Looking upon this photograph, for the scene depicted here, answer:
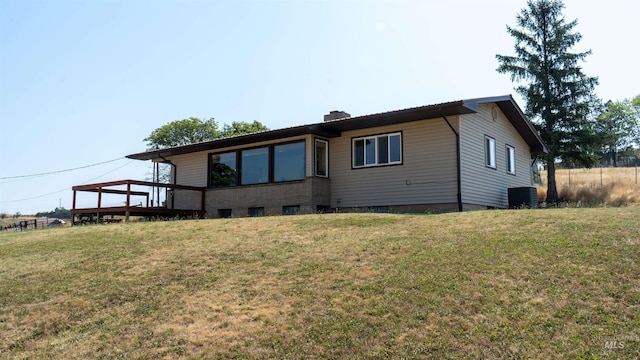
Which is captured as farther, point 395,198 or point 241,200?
point 241,200

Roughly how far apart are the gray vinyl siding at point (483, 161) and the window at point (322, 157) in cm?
479

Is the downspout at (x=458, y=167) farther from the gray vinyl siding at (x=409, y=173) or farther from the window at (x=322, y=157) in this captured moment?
the window at (x=322, y=157)

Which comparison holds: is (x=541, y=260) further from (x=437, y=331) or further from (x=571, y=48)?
(x=571, y=48)

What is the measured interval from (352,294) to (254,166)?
12.9 meters

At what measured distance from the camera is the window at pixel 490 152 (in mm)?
17438

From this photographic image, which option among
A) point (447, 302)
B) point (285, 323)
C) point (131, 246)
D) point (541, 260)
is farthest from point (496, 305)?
point (131, 246)

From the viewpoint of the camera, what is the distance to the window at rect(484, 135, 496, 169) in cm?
1744

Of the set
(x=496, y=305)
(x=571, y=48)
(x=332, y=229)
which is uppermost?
(x=571, y=48)

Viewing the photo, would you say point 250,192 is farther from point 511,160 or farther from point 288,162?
point 511,160

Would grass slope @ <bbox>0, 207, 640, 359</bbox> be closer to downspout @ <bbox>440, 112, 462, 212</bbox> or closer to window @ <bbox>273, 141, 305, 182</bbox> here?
downspout @ <bbox>440, 112, 462, 212</bbox>

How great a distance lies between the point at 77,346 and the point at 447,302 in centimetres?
490

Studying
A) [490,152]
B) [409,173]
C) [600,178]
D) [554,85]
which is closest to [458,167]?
[409,173]

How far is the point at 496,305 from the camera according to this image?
630 cm

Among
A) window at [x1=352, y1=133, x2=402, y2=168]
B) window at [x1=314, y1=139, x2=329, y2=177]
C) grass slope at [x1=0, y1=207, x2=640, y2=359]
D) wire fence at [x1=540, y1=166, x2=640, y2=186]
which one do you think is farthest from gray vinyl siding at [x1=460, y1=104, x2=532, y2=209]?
wire fence at [x1=540, y1=166, x2=640, y2=186]
